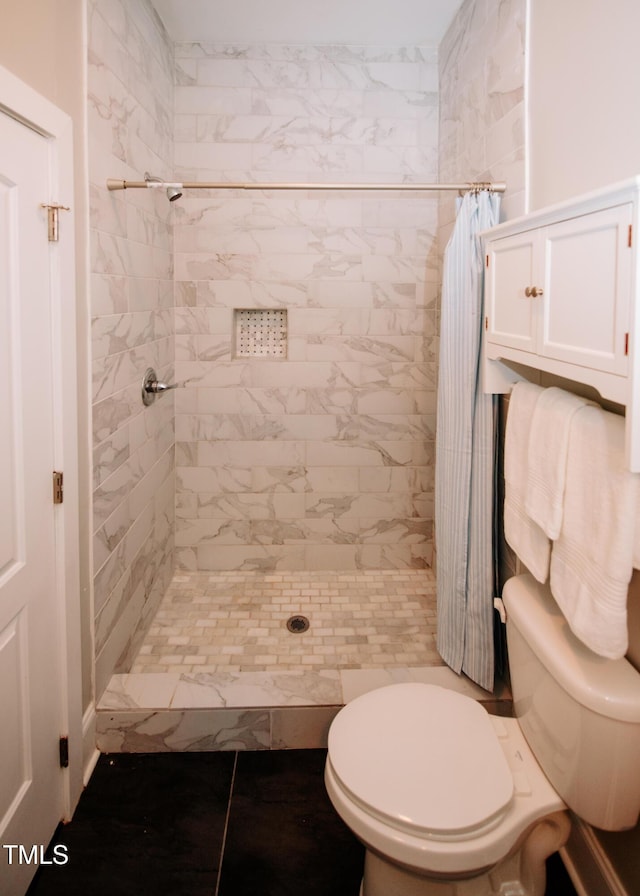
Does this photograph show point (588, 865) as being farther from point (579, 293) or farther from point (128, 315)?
point (128, 315)

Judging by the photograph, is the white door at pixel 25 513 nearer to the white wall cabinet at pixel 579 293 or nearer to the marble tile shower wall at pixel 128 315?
the marble tile shower wall at pixel 128 315

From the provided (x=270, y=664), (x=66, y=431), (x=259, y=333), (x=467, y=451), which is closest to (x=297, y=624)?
(x=270, y=664)

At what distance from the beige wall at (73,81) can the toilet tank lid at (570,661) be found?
130cm

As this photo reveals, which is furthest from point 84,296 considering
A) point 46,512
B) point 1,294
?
point 46,512

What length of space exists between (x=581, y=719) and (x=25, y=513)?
1.35m

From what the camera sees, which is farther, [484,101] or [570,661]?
[484,101]

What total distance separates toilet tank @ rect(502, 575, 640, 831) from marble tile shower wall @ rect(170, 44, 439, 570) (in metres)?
1.88

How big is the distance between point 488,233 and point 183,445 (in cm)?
197

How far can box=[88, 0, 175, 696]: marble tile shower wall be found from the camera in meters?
2.10

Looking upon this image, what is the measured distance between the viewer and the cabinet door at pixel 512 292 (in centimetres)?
159

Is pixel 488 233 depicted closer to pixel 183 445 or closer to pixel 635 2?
pixel 635 2

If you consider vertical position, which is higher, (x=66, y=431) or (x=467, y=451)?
(x=66, y=431)

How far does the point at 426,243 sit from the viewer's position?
3260 mm

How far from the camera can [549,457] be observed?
4.85ft
